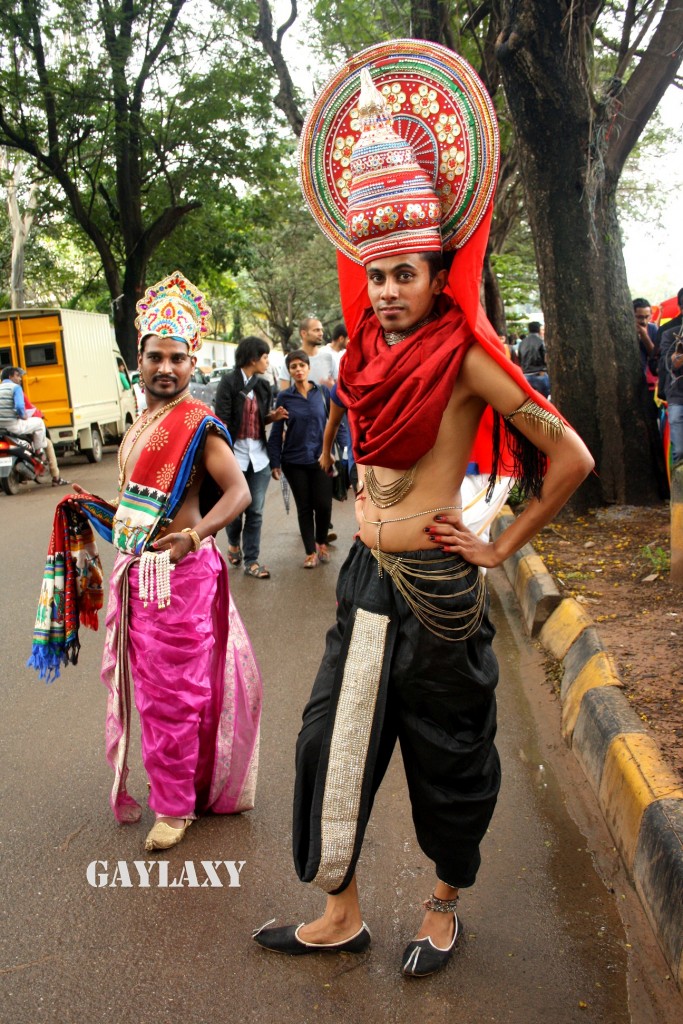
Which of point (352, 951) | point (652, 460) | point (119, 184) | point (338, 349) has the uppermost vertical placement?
point (119, 184)

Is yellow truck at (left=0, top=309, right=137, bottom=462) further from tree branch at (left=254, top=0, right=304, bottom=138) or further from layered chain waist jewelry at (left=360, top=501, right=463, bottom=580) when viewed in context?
layered chain waist jewelry at (left=360, top=501, right=463, bottom=580)

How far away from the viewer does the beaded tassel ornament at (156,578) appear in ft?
10.7

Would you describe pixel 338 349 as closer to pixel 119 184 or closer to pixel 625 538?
pixel 625 538

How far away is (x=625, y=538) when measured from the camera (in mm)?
7113

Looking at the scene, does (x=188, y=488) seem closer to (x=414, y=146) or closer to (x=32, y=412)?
(x=414, y=146)

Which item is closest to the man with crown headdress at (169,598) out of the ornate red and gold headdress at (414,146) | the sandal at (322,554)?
the ornate red and gold headdress at (414,146)

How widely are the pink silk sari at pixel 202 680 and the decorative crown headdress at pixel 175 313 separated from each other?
30.3 inches

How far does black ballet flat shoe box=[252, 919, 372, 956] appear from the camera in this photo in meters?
2.72

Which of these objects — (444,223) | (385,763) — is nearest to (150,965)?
(385,763)

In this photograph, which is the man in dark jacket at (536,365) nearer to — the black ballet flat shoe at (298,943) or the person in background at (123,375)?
the person in background at (123,375)

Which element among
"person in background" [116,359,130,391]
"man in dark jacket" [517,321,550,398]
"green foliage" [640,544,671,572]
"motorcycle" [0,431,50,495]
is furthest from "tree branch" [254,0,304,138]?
"green foliage" [640,544,671,572]

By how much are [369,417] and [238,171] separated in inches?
789

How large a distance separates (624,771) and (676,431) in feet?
14.9

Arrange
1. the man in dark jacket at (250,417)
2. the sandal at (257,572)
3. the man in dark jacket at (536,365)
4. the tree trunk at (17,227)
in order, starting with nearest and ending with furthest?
the man in dark jacket at (250,417) → the sandal at (257,572) → the man in dark jacket at (536,365) → the tree trunk at (17,227)
